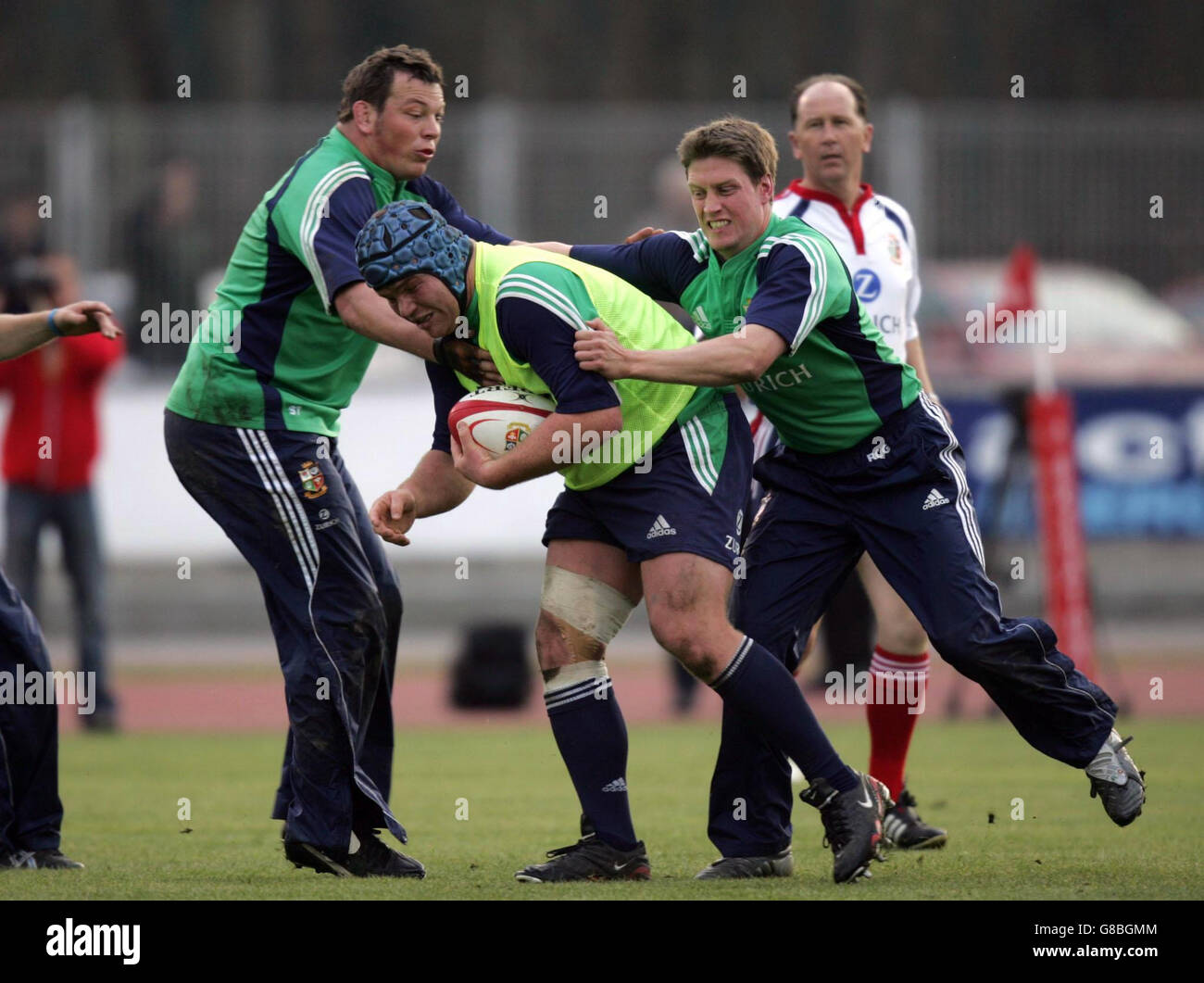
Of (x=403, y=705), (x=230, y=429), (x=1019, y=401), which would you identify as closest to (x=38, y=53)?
(x=403, y=705)

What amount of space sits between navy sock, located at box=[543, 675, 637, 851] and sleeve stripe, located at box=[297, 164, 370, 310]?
144 centimetres

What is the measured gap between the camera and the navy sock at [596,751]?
5844 mm

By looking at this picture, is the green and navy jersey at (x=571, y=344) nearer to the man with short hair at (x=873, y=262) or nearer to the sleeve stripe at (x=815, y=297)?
the sleeve stripe at (x=815, y=297)

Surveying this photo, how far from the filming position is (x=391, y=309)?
5.81 meters

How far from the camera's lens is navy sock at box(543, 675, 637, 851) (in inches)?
230

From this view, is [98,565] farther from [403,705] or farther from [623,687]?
[623,687]

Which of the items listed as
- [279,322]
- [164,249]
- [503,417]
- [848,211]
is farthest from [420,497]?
[164,249]

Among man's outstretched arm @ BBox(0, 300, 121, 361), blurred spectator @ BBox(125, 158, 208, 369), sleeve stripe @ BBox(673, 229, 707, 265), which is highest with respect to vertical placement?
blurred spectator @ BBox(125, 158, 208, 369)

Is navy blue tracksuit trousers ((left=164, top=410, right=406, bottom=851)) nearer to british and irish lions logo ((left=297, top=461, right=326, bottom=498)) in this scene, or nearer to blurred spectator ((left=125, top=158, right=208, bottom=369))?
british and irish lions logo ((left=297, top=461, right=326, bottom=498))

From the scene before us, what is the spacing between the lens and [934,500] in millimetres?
6016

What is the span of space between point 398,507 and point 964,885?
80.9 inches

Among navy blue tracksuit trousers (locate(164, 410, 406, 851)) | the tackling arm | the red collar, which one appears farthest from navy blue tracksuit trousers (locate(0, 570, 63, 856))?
the red collar

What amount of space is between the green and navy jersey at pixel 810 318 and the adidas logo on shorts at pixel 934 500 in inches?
10.8

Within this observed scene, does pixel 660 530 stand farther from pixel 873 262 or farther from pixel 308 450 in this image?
pixel 873 262
